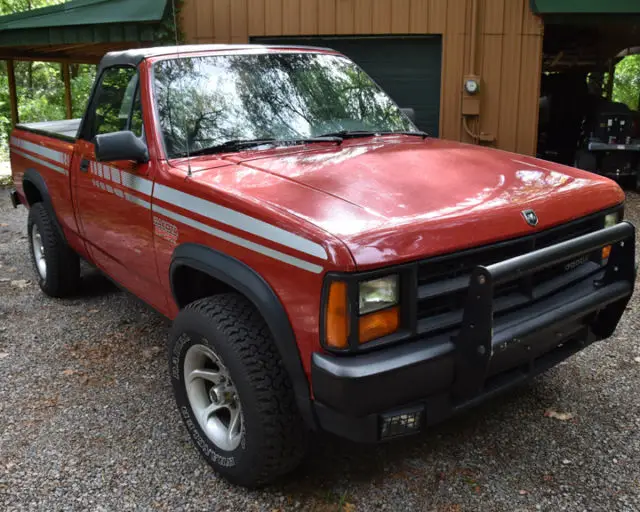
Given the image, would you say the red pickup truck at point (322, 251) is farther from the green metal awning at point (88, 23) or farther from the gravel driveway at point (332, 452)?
the green metal awning at point (88, 23)

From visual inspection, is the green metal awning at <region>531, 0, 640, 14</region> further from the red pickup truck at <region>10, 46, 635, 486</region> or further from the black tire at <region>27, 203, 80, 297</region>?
the black tire at <region>27, 203, 80, 297</region>

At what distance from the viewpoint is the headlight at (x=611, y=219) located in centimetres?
317

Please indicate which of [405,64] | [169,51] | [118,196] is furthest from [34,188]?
[405,64]

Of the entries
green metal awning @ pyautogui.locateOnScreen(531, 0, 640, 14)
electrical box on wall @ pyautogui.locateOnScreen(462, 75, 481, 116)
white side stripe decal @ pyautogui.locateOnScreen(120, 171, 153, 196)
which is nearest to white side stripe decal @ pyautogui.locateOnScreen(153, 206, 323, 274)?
white side stripe decal @ pyautogui.locateOnScreen(120, 171, 153, 196)

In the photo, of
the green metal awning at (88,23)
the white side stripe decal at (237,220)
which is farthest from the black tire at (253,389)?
the green metal awning at (88,23)

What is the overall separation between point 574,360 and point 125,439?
2.71 metres

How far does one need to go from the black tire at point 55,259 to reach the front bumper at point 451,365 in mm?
3467

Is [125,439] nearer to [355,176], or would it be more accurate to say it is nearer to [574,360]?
[355,176]

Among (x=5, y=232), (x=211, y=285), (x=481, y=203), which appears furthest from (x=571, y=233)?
(x=5, y=232)

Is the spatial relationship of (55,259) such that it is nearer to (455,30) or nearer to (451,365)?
(451,365)

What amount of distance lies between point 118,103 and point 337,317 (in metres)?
2.43

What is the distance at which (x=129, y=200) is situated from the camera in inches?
142

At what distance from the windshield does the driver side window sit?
0.70 feet

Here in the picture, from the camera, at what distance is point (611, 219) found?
3.19m
